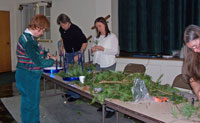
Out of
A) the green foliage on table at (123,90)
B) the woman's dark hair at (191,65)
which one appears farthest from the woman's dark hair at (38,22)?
the woman's dark hair at (191,65)

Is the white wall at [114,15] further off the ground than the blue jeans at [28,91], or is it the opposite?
the white wall at [114,15]

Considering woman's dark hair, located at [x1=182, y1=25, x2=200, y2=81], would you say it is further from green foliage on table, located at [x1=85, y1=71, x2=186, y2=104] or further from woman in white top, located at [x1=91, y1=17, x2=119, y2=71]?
woman in white top, located at [x1=91, y1=17, x2=119, y2=71]

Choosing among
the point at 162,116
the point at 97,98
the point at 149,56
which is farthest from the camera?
the point at 149,56

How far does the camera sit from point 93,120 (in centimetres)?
322

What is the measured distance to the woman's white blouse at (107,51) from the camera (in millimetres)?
3041

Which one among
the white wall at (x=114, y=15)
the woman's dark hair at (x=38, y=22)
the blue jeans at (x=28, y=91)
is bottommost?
the blue jeans at (x=28, y=91)

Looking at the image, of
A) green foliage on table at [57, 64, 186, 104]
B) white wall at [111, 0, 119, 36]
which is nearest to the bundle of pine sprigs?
green foliage on table at [57, 64, 186, 104]

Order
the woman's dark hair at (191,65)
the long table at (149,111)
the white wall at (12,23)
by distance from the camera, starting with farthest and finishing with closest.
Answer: the white wall at (12,23) → the woman's dark hair at (191,65) → the long table at (149,111)

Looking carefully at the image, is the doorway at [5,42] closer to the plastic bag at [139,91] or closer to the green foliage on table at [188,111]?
the plastic bag at [139,91]

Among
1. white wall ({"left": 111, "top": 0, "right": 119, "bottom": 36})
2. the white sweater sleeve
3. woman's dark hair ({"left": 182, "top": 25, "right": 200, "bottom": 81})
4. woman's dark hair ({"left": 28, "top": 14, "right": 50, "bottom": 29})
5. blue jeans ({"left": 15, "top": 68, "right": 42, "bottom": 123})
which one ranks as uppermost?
white wall ({"left": 111, "top": 0, "right": 119, "bottom": 36})

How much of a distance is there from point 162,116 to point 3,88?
4871 mm

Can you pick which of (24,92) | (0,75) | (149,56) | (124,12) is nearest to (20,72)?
(24,92)

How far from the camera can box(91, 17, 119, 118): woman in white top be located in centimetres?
304

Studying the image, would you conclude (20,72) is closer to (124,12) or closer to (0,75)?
(124,12)
